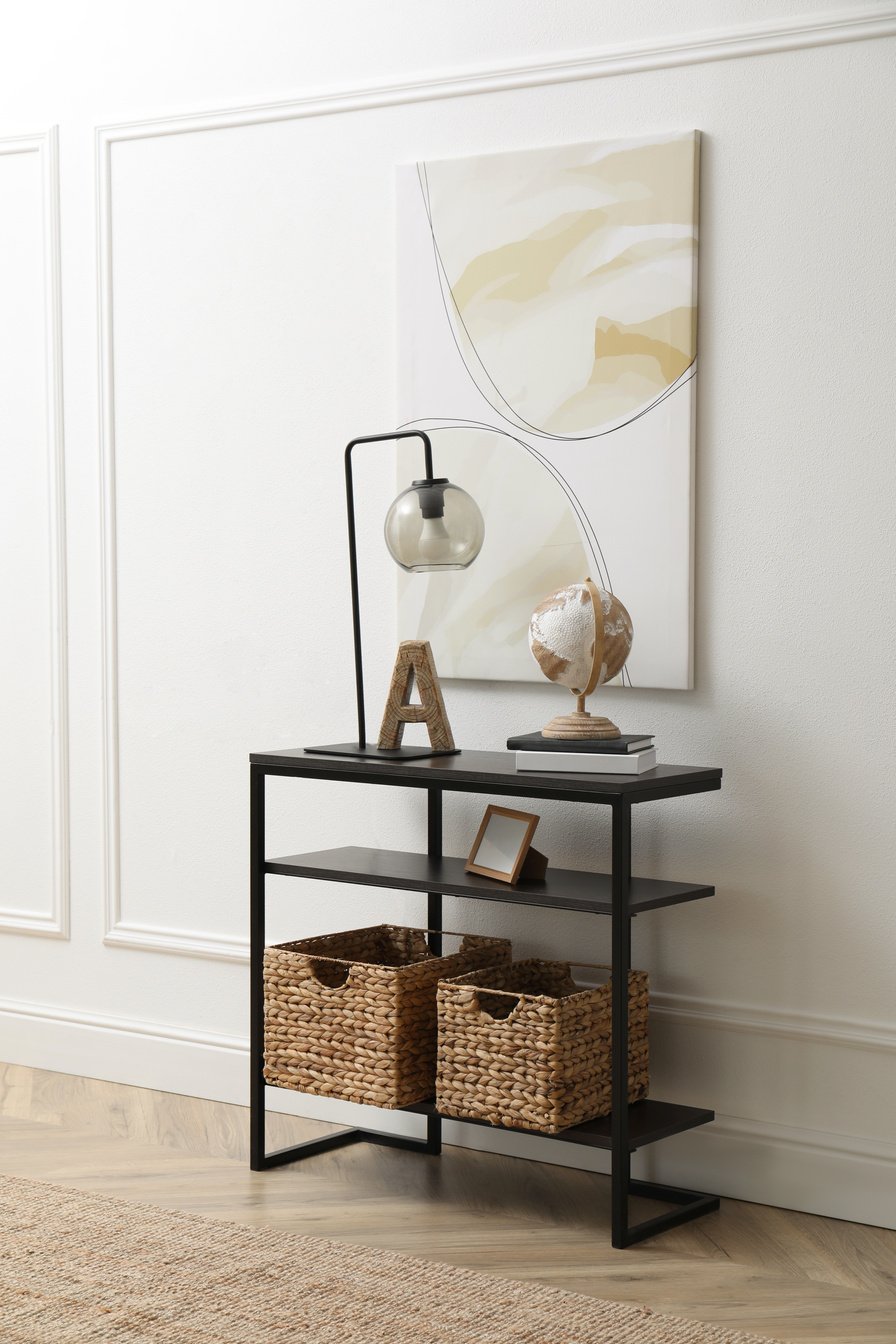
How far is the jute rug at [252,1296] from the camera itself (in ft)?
7.36

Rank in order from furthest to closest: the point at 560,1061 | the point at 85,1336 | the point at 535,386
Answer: the point at 535,386 → the point at 560,1061 → the point at 85,1336

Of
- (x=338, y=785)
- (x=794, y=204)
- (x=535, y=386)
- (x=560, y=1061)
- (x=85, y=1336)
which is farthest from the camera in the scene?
(x=338, y=785)

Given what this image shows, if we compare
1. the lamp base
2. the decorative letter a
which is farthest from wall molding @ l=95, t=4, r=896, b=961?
the decorative letter a

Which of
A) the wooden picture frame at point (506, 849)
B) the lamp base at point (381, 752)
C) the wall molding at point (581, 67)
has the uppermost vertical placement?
the wall molding at point (581, 67)

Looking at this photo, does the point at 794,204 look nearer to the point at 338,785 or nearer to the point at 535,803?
the point at 535,803

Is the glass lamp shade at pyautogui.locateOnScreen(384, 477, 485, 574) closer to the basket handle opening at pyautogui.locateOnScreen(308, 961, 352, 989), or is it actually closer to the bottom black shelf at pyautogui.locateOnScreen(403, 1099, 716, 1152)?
the basket handle opening at pyautogui.locateOnScreen(308, 961, 352, 989)

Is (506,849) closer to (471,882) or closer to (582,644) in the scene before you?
(471,882)

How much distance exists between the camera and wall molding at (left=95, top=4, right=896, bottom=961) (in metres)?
2.76

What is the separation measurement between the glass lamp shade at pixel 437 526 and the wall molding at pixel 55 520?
46.6 inches

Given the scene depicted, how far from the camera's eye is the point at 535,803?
3.12 metres

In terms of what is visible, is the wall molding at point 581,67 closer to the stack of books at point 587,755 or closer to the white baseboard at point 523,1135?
the stack of books at point 587,755

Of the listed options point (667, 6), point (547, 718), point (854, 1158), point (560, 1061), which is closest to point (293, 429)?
point (547, 718)

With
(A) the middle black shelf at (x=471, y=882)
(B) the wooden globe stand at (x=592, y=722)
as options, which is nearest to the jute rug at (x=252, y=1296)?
(A) the middle black shelf at (x=471, y=882)

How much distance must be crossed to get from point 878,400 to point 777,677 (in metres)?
0.53
